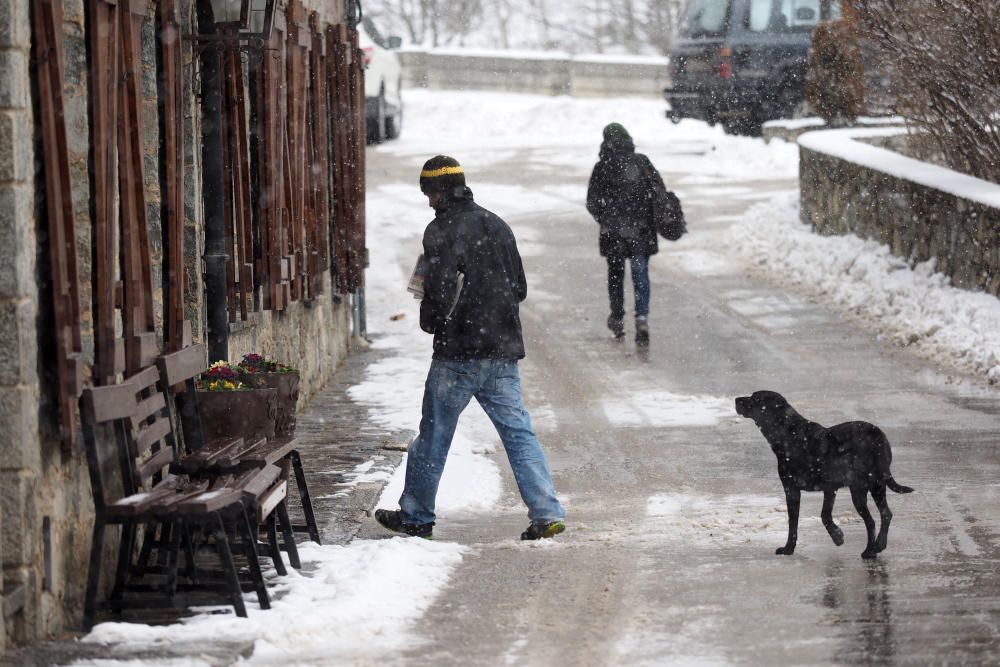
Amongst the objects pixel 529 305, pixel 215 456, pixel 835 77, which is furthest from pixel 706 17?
pixel 215 456

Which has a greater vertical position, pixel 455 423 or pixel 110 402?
pixel 110 402

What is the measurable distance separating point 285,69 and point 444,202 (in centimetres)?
377

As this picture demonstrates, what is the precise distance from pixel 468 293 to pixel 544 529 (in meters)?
1.11

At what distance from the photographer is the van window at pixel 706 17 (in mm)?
25281

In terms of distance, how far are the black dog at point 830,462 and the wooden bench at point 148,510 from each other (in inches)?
90.9

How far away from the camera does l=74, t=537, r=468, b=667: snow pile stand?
5.71 meters

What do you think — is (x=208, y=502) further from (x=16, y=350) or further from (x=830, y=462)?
(x=830, y=462)

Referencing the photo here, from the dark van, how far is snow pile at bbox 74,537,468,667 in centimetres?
1919

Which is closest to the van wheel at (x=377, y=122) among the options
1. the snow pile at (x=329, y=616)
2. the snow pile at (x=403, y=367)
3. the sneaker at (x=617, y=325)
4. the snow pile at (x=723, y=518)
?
the snow pile at (x=403, y=367)

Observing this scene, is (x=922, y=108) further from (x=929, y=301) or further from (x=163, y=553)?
(x=163, y=553)

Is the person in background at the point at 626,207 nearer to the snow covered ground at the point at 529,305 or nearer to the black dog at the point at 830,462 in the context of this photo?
the snow covered ground at the point at 529,305

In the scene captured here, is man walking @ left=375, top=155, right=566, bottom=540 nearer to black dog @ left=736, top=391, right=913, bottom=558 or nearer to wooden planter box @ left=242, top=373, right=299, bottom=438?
wooden planter box @ left=242, top=373, right=299, bottom=438

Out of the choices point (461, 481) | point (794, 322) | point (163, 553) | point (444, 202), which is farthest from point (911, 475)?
point (794, 322)

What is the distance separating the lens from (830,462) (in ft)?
22.9
